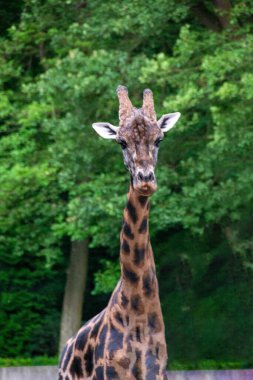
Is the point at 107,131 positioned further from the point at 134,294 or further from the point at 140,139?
the point at 134,294

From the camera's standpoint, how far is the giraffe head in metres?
8.83

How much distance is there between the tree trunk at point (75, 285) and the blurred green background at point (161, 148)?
1070 mm

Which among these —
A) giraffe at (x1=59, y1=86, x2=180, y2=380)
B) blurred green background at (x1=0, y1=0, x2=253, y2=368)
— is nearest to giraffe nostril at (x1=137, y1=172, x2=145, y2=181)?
giraffe at (x1=59, y1=86, x2=180, y2=380)

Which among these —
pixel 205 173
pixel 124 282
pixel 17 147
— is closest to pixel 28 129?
pixel 17 147

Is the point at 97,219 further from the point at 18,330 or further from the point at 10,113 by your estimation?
the point at 18,330

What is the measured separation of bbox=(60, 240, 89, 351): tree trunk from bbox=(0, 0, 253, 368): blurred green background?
3.51 ft

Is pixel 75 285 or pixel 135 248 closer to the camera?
pixel 135 248

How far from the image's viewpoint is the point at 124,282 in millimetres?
9609

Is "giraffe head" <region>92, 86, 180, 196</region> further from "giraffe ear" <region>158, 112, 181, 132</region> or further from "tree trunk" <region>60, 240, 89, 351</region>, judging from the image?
"tree trunk" <region>60, 240, 89, 351</region>

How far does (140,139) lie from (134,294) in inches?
45.6

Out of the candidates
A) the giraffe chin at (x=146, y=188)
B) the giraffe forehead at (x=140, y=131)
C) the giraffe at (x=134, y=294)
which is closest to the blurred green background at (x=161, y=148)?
the giraffe at (x=134, y=294)

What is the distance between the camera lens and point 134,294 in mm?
9500

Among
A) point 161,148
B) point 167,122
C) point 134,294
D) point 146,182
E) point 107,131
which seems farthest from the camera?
point 161,148

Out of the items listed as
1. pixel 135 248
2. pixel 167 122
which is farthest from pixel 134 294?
pixel 167 122
